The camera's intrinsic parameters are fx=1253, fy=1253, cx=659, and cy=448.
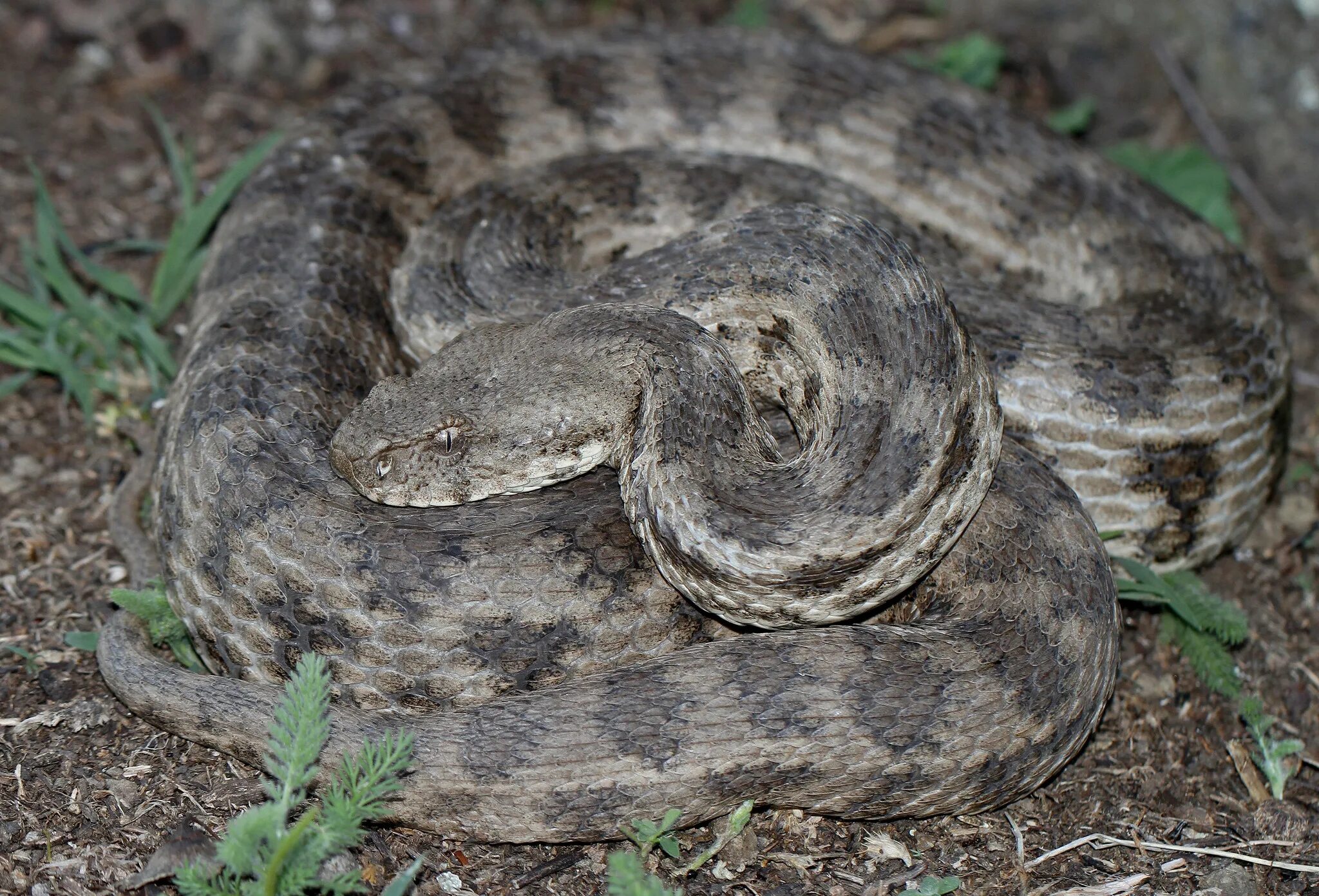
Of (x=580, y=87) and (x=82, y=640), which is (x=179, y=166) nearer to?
(x=580, y=87)

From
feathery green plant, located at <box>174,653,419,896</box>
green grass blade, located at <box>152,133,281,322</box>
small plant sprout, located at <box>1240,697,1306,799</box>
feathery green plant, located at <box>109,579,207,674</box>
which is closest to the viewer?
feathery green plant, located at <box>174,653,419,896</box>

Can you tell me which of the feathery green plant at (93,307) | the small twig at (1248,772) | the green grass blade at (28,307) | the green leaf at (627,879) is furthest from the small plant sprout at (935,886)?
the green grass blade at (28,307)

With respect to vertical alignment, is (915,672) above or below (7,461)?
above

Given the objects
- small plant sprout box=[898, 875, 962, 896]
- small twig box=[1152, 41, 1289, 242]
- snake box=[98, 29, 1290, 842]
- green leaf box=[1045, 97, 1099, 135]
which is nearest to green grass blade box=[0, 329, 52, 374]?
snake box=[98, 29, 1290, 842]

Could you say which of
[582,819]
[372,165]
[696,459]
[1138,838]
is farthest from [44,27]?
[1138,838]

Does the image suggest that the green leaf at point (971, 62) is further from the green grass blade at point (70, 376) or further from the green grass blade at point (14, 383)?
the green grass blade at point (14, 383)

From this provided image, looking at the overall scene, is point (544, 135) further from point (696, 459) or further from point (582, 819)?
point (582, 819)

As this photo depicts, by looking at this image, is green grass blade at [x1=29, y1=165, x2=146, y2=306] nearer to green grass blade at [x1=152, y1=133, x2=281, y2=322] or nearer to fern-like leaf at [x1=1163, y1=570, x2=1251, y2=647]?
green grass blade at [x1=152, y1=133, x2=281, y2=322]
